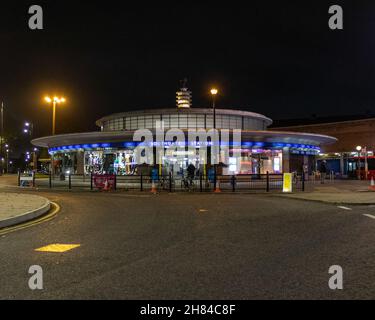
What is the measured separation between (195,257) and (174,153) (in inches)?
1293

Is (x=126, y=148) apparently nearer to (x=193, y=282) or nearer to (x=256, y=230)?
(x=256, y=230)

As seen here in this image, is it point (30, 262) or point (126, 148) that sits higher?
point (126, 148)

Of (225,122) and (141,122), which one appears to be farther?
(141,122)

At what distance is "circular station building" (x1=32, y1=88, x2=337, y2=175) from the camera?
40031 mm

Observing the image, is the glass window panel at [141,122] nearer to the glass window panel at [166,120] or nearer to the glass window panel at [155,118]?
the glass window panel at [155,118]

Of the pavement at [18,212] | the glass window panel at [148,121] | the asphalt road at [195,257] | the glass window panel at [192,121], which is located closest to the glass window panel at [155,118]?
the glass window panel at [148,121]

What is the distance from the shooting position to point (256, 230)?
10758 mm

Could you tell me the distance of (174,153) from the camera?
40.3 m

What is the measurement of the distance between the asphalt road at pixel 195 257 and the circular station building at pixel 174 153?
26454mm

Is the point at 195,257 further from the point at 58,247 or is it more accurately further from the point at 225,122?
the point at 225,122

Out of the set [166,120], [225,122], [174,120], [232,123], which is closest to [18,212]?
[166,120]
